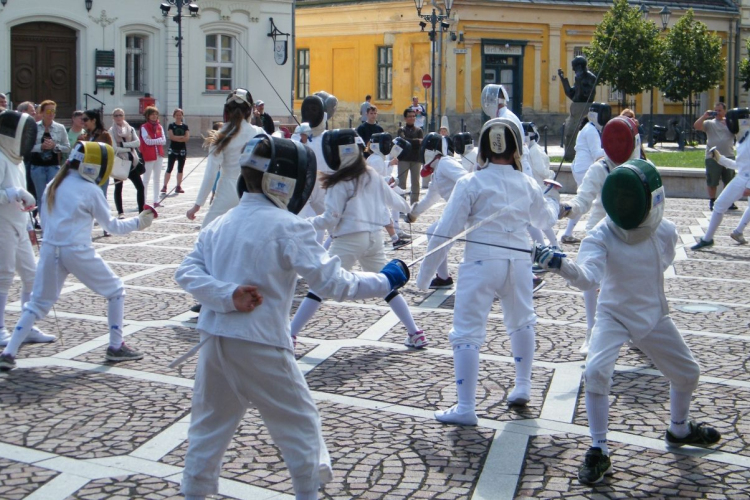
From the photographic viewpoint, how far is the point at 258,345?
158 inches

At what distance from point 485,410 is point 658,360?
1.22 m

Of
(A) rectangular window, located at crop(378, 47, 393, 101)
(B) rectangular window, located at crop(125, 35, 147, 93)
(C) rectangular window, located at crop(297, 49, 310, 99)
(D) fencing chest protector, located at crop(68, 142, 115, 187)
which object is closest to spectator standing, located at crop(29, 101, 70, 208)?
(D) fencing chest protector, located at crop(68, 142, 115, 187)

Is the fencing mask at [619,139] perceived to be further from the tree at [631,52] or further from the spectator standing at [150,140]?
the tree at [631,52]

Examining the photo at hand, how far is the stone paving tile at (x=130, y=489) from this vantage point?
4.64 m

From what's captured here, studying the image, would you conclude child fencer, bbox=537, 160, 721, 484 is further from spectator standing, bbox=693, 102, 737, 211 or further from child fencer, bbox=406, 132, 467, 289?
spectator standing, bbox=693, 102, 737, 211

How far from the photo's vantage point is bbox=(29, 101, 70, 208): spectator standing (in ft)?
44.4

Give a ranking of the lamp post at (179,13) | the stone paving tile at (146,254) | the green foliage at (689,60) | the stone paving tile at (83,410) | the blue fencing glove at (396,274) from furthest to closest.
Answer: the green foliage at (689,60), the lamp post at (179,13), the stone paving tile at (146,254), the stone paving tile at (83,410), the blue fencing glove at (396,274)

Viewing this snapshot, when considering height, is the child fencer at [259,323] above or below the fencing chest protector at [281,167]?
below

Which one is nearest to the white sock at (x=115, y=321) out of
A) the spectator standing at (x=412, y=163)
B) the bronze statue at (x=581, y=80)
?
the spectator standing at (x=412, y=163)

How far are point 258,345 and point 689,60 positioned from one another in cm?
3802

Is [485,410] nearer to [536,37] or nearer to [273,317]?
[273,317]

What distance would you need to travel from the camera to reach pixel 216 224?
421 cm

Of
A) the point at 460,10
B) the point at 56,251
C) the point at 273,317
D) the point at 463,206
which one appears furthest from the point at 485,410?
the point at 460,10

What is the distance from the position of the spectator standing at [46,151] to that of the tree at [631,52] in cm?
2611
